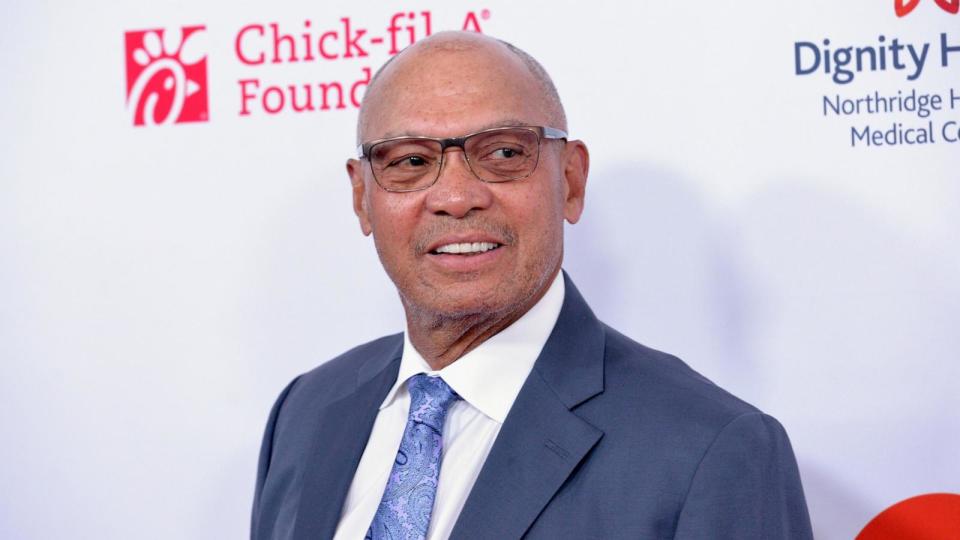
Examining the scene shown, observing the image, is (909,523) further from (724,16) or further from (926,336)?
(724,16)

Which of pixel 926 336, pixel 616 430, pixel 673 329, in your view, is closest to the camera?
pixel 616 430

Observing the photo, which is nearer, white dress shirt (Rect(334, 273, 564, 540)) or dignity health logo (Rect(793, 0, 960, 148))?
white dress shirt (Rect(334, 273, 564, 540))

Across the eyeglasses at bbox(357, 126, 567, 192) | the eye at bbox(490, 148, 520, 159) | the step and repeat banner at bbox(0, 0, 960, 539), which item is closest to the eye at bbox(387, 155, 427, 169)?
the eyeglasses at bbox(357, 126, 567, 192)

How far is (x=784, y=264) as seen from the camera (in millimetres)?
2049

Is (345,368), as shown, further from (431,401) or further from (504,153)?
(504,153)

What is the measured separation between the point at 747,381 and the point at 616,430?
0.63m

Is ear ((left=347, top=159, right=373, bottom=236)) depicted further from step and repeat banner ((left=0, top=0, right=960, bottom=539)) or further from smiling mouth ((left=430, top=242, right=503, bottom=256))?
step and repeat banner ((left=0, top=0, right=960, bottom=539))

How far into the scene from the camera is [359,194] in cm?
190

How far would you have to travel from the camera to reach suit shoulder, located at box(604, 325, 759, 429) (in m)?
1.51

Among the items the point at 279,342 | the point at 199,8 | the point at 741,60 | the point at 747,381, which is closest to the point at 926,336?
the point at 747,381

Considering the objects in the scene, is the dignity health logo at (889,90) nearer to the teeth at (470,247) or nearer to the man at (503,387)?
the man at (503,387)

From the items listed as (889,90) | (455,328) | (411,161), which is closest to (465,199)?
(411,161)

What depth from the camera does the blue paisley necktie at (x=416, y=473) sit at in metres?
1.59

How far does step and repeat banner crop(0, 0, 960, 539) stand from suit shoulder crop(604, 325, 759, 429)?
1.49 feet
